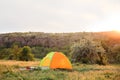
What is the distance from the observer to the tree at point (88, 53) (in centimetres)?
3287

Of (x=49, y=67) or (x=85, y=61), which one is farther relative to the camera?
(x=85, y=61)

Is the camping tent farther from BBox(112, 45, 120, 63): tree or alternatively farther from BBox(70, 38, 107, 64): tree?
BBox(112, 45, 120, 63): tree

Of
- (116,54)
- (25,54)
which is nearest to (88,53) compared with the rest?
(25,54)

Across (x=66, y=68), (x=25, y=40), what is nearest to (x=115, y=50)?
(x=66, y=68)

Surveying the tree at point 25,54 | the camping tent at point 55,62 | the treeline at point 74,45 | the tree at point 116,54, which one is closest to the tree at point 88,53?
the treeline at point 74,45

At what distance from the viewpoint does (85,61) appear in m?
32.3

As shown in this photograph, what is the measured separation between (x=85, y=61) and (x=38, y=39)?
149ft

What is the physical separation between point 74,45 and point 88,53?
2748 mm

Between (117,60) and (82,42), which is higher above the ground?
(82,42)

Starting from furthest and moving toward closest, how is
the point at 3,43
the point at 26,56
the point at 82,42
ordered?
the point at 3,43, the point at 26,56, the point at 82,42

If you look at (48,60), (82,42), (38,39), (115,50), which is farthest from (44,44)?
(48,60)

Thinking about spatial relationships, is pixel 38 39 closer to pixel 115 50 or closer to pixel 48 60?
pixel 115 50

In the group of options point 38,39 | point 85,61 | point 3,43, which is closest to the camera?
point 85,61

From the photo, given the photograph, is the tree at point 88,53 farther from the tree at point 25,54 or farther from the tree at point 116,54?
the tree at point 116,54
